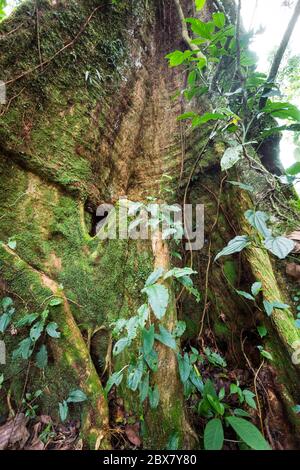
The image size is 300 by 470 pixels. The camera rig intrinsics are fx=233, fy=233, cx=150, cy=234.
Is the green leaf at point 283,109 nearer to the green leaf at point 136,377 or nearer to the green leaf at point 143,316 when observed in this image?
the green leaf at point 143,316

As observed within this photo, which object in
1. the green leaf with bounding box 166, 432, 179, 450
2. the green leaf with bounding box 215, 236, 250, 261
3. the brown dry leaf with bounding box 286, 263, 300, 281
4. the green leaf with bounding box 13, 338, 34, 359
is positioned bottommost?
the green leaf with bounding box 166, 432, 179, 450

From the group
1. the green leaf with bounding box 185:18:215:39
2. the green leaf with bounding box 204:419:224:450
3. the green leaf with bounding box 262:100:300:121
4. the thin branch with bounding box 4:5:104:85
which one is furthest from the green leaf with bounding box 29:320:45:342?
the green leaf with bounding box 185:18:215:39

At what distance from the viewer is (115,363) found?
1283 mm

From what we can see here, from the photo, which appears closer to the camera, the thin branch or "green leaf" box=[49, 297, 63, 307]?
"green leaf" box=[49, 297, 63, 307]

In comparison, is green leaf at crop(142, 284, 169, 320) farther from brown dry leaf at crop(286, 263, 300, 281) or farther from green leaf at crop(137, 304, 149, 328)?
brown dry leaf at crop(286, 263, 300, 281)

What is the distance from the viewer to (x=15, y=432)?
1094 millimetres

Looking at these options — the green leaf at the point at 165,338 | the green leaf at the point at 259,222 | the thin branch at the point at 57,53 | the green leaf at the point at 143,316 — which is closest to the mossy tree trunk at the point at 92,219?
the thin branch at the point at 57,53

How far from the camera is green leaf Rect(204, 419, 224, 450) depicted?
2.91ft

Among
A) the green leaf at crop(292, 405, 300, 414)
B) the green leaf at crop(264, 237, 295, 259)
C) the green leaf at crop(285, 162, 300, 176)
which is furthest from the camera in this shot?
the green leaf at crop(285, 162, 300, 176)

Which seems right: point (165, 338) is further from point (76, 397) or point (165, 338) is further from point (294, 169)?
point (294, 169)

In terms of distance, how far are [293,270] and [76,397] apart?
1558mm

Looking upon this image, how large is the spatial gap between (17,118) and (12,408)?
5.63 ft

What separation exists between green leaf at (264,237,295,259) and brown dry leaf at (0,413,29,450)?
1.40 metres

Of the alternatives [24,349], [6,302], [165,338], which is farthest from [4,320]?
[165,338]
